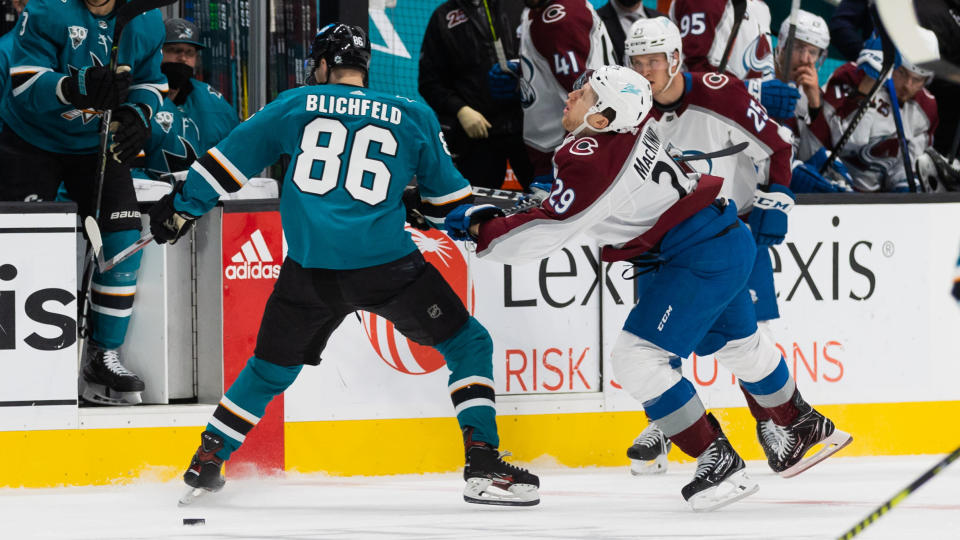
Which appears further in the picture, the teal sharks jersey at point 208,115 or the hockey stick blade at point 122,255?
the teal sharks jersey at point 208,115

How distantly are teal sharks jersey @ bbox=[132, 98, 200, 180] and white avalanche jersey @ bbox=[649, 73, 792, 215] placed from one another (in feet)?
5.42

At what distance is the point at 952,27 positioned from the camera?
7.29 ft

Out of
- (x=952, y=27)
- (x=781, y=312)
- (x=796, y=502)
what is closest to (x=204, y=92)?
(x=781, y=312)

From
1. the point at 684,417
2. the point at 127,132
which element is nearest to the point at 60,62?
the point at 127,132

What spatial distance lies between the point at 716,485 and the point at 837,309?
1449 mm

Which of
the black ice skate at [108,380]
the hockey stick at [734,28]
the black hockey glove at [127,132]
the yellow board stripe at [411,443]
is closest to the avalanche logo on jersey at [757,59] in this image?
the hockey stick at [734,28]

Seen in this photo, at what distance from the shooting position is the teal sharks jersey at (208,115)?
484 cm

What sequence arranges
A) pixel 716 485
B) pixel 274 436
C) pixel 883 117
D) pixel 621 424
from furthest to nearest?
pixel 883 117 → pixel 621 424 → pixel 274 436 → pixel 716 485

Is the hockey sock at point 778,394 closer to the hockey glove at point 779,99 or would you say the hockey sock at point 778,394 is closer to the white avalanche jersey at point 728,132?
the white avalanche jersey at point 728,132

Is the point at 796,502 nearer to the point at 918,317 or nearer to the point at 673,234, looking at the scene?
the point at 673,234

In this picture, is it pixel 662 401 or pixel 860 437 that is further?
pixel 860 437

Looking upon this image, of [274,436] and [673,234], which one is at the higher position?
[673,234]

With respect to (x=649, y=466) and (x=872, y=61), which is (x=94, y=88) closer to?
(x=649, y=466)

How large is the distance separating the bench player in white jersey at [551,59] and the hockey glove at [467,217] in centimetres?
117
